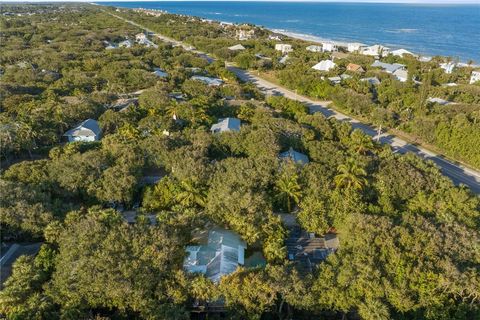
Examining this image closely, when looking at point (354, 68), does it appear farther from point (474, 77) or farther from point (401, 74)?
point (474, 77)

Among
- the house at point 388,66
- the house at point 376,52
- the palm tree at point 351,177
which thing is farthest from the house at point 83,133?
the house at point 376,52

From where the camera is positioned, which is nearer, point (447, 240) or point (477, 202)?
point (447, 240)

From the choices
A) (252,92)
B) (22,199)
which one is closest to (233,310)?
(22,199)

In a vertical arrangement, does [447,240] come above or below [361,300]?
above

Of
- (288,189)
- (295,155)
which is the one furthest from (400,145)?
(288,189)

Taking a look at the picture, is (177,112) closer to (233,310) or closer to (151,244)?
(151,244)

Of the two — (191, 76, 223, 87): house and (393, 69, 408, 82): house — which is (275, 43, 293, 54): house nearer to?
(393, 69, 408, 82): house

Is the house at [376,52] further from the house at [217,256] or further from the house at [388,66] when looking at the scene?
the house at [217,256]
